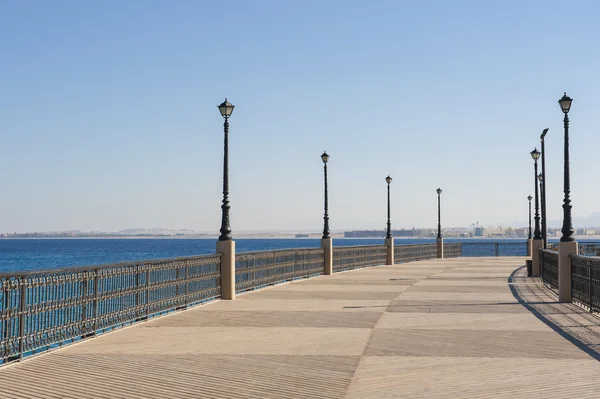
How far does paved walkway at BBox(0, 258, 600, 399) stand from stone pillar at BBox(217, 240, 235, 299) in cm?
153

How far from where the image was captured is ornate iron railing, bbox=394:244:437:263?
152 ft

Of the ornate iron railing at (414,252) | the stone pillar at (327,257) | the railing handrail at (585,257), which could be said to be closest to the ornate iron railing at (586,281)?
the railing handrail at (585,257)

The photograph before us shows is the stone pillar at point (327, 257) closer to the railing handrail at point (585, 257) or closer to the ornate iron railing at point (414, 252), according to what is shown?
the ornate iron railing at point (414, 252)

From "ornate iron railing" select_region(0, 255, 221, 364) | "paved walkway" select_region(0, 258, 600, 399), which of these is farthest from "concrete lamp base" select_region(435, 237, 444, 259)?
"ornate iron railing" select_region(0, 255, 221, 364)

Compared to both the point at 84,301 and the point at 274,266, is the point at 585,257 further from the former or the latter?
the point at 84,301

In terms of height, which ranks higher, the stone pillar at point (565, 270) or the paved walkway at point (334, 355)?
the stone pillar at point (565, 270)

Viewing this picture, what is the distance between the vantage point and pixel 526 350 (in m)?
11.5

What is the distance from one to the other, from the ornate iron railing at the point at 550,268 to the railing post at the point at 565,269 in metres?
2.94

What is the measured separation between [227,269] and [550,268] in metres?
10.7

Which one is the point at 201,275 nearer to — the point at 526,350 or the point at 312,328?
the point at 312,328

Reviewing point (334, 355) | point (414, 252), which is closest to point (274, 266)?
point (334, 355)

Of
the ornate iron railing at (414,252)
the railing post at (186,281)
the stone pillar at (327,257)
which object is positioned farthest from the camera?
the ornate iron railing at (414,252)

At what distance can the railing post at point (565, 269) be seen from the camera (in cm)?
1991

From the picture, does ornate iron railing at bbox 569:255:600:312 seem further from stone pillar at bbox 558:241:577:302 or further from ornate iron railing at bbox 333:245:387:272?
ornate iron railing at bbox 333:245:387:272
